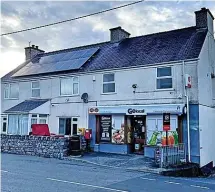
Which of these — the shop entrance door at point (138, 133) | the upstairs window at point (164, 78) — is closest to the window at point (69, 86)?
the shop entrance door at point (138, 133)

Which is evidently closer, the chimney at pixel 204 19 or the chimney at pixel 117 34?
the chimney at pixel 204 19

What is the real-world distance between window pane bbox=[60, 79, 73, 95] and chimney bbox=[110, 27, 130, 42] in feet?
19.7

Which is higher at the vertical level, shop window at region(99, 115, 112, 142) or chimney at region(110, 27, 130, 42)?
chimney at region(110, 27, 130, 42)

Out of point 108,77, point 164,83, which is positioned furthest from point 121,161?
point 108,77

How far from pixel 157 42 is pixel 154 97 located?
5469 mm

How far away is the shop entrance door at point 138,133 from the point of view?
19305mm

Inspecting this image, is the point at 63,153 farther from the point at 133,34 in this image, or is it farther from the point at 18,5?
the point at 133,34

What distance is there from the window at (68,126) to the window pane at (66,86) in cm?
213

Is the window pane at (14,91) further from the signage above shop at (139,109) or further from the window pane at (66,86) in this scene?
the signage above shop at (139,109)

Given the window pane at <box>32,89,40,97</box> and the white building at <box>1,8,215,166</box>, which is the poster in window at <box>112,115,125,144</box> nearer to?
the white building at <box>1,8,215,166</box>

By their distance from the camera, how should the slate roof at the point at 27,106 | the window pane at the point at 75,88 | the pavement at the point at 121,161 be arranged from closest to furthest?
the pavement at the point at 121,161, the window pane at the point at 75,88, the slate roof at the point at 27,106

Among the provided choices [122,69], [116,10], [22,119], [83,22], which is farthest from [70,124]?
[116,10]

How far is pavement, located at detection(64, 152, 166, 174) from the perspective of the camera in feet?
47.6

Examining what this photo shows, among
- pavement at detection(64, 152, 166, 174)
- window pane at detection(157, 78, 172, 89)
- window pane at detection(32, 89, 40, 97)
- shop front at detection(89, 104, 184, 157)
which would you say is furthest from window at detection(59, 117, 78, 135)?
window pane at detection(157, 78, 172, 89)
